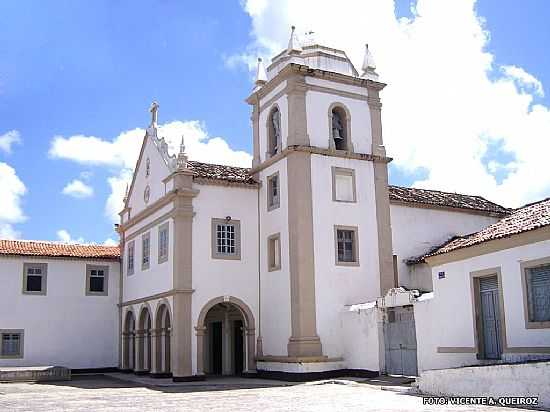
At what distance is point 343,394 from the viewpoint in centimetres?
1692

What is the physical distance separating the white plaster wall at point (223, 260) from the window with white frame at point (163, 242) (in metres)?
1.72

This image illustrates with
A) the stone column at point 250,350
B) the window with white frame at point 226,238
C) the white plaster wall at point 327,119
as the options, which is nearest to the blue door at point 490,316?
the white plaster wall at point 327,119

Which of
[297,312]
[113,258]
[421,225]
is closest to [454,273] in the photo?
[297,312]

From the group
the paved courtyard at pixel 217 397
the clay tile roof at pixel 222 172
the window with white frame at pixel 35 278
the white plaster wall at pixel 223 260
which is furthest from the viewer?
the window with white frame at pixel 35 278

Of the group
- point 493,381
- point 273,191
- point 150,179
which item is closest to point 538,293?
point 493,381

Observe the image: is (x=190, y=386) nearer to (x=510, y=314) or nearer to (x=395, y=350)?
(x=395, y=350)

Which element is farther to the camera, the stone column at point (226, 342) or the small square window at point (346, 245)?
the stone column at point (226, 342)

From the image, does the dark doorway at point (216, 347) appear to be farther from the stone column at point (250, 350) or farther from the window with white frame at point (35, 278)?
the window with white frame at point (35, 278)

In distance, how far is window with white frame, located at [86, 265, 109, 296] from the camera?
101 feet

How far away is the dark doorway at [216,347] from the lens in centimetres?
2634

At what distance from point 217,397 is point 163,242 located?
9040mm

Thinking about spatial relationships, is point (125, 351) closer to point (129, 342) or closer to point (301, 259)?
point (129, 342)

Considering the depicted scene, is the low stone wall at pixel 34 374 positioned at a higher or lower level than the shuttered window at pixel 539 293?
lower

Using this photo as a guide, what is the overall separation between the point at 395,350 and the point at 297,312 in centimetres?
341
